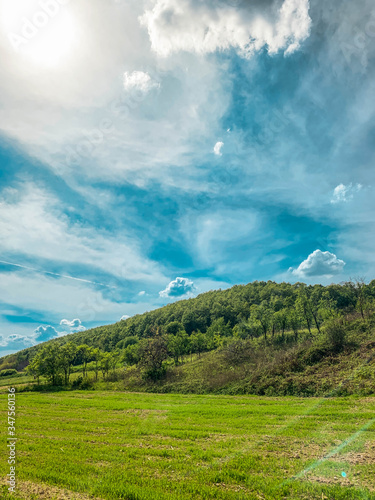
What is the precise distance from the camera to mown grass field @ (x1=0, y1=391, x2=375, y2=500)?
839cm

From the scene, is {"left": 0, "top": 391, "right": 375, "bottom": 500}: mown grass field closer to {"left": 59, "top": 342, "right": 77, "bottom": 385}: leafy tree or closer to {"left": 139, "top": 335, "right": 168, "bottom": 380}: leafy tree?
{"left": 139, "top": 335, "right": 168, "bottom": 380}: leafy tree

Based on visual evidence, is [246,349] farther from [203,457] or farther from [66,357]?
[203,457]

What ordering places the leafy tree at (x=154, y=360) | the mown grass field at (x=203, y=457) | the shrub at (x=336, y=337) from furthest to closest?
the leafy tree at (x=154, y=360) < the shrub at (x=336, y=337) < the mown grass field at (x=203, y=457)

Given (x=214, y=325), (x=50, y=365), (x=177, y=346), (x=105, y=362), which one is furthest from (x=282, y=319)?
(x=50, y=365)

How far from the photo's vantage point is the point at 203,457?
1111 cm

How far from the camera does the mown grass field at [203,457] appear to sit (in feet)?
27.5

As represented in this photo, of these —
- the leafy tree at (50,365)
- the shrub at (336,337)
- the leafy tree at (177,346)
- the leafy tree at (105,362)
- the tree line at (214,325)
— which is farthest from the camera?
the leafy tree at (177,346)

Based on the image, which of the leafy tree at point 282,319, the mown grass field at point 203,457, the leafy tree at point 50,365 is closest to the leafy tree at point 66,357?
the leafy tree at point 50,365

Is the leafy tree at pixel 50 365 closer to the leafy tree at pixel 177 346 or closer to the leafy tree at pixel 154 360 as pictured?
the leafy tree at pixel 154 360

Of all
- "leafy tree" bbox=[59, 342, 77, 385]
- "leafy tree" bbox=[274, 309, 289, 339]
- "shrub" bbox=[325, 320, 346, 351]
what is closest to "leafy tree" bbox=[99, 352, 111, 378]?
"leafy tree" bbox=[59, 342, 77, 385]

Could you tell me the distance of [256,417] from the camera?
742 inches

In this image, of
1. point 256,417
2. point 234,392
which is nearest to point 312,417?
point 256,417

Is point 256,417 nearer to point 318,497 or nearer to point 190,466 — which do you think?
point 190,466

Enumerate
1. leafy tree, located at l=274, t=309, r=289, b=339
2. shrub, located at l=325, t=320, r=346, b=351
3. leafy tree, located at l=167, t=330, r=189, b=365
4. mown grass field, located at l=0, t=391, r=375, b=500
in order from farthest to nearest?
leafy tree, located at l=167, t=330, r=189, b=365 → leafy tree, located at l=274, t=309, r=289, b=339 → shrub, located at l=325, t=320, r=346, b=351 → mown grass field, located at l=0, t=391, r=375, b=500
